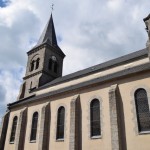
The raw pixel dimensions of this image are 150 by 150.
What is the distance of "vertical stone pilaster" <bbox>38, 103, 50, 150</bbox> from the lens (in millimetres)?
17188

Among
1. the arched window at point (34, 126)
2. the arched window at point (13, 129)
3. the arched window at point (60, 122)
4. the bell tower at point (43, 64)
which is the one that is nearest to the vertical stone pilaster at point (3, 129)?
the arched window at point (13, 129)

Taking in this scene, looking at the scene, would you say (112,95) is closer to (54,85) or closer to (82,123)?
(82,123)

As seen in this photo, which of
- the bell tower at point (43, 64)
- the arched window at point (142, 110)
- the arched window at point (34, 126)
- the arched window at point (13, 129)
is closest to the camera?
the arched window at point (142, 110)

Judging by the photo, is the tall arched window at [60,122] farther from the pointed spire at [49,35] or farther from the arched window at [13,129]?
the pointed spire at [49,35]

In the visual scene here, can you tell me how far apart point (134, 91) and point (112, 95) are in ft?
5.63

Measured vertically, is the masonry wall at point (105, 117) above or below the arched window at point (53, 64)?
below

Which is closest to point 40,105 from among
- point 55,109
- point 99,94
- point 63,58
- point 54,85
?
point 55,109

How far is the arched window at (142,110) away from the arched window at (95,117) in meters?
3.37

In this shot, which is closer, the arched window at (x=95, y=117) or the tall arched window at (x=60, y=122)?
the arched window at (x=95, y=117)

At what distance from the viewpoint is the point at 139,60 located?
1819 cm

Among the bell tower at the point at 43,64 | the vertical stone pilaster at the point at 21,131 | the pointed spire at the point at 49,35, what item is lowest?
the vertical stone pilaster at the point at 21,131

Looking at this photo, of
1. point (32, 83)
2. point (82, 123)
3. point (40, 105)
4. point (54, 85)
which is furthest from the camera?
point (32, 83)

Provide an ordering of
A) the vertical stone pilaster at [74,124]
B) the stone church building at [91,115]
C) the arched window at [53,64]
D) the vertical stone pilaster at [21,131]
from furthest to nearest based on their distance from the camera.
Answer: the arched window at [53,64] → the vertical stone pilaster at [21,131] → the vertical stone pilaster at [74,124] → the stone church building at [91,115]

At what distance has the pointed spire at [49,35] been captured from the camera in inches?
1272
